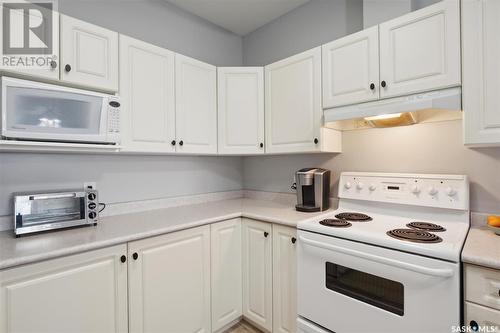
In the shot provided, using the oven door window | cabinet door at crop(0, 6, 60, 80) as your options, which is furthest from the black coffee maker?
cabinet door at crop(0, 6, 60, 80)

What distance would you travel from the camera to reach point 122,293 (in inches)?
53.2

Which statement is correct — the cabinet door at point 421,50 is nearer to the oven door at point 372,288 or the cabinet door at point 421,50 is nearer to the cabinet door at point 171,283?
the oven door at point 372,288

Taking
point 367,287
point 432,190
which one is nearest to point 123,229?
point 367,287

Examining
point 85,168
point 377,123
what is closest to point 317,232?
point 377,123

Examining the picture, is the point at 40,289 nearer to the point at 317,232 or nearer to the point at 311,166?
the point at 317,232

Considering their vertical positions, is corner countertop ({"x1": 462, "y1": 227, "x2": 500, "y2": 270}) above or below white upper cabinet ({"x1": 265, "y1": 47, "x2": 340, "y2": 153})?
below

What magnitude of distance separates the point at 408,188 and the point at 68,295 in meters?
2.03

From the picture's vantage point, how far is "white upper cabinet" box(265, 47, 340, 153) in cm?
187

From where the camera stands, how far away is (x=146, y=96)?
1766 millimetres

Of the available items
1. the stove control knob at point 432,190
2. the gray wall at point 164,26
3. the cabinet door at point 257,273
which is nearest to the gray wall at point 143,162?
the gray wall at point 164,26

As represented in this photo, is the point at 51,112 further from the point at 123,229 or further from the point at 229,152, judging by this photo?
the point at 229,152

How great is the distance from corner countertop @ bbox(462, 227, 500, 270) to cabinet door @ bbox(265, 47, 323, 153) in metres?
1.01

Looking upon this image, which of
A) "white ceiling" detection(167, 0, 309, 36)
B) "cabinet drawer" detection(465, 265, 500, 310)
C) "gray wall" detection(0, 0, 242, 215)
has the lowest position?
"cabinet drawer" detection(465, 265, 500, 310)

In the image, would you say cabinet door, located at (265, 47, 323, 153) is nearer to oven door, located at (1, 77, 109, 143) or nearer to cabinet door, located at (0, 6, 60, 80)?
oven door, located at (1, 77, 109, 143)
